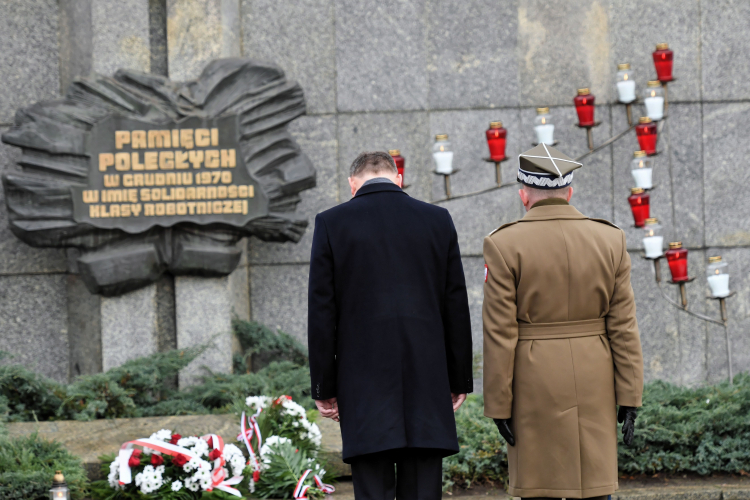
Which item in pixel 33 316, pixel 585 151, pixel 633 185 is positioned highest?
pixel 585 151

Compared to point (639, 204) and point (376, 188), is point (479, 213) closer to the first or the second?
point (639, 204)

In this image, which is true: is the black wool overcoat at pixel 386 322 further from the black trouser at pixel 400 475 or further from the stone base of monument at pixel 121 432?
the stone base of monument at pixel 121 432

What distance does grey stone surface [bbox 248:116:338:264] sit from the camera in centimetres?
691

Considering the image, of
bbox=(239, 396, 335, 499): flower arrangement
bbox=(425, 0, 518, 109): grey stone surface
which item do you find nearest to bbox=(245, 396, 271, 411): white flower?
bbox=(239, 396, 335, 499): flower arrangement

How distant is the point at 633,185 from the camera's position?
7.00m

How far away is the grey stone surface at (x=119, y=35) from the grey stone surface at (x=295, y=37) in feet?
3.06

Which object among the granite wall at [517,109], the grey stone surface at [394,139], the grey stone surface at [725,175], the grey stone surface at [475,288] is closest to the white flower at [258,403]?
the granite wall at [517,109]

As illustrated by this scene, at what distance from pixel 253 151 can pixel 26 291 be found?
2.31 metres

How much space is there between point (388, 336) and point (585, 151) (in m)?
4.57

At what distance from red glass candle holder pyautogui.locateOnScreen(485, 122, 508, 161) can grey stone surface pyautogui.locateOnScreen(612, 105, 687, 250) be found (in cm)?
136

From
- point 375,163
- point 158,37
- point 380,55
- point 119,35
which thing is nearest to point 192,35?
point 158,37

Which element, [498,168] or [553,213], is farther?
[498,168]

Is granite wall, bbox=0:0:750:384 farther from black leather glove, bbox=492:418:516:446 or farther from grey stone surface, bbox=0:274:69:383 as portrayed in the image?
black leather glove, bbox=492:418:516:446

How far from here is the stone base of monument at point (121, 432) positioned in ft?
15.1
